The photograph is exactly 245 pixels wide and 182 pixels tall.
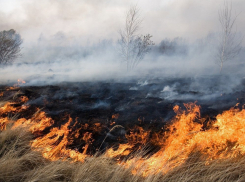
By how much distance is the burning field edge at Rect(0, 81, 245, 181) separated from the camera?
236 centimetres

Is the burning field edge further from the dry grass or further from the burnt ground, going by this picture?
the burnt ground

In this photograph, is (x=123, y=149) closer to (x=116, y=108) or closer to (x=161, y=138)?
(x=161, y=138)

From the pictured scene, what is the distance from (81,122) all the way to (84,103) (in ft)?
5.90

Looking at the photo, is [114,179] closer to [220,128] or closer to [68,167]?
[68,167]

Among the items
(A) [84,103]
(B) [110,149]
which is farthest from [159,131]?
(A) [84,103]

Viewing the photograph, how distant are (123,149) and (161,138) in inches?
40.8

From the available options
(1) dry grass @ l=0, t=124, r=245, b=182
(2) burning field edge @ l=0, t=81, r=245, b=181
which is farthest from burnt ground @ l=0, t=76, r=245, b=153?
(1) dry grass @ l=0, t=124, r=245, b=182

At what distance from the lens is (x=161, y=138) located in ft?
13.7

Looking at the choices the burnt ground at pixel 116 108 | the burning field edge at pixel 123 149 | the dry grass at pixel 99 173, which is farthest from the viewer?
the burnt ground at pixel 116 108

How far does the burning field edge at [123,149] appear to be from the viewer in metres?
2.36

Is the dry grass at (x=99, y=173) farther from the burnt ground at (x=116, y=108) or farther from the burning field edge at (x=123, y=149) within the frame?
the burnt ground at (x=116, y=108)

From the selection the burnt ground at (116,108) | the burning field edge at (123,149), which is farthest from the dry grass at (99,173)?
the burnt ground at (116,108)

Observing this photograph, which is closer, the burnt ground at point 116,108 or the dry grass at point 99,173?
the dry grass at point 99,173

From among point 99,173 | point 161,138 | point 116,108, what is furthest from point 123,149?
point 116,108
